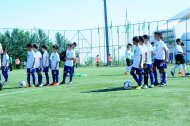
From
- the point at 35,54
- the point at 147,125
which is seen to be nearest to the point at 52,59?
the point at 35,54

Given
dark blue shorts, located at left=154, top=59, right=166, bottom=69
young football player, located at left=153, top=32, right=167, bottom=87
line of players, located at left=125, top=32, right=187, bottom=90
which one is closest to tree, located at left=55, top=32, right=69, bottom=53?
line of players, located at left=125, top=32, right=187, bottom=90

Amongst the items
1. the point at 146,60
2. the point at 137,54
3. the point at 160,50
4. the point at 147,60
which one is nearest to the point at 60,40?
the point at 160,50

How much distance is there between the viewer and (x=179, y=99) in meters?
9.91

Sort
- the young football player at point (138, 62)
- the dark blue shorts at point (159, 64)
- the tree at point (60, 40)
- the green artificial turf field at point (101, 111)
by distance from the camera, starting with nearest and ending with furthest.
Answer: the green artificial turf field at point (101, 111), the young football player at point (138, 62), the dark blue shorts at point (159, 64), the tree at point (60, 40)

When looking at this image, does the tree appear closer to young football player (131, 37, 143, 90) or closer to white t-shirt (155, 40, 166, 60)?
white t-shirt (155, 40, 166, 60)

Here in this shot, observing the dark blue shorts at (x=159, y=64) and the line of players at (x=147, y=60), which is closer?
the line of players at (x=147, y=60)

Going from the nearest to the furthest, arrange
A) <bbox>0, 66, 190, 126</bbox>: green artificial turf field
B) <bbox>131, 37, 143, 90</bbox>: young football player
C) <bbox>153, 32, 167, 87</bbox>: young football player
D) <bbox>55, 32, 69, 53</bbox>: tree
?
1. <bbox>0, 66, 190, 126</bbox>: green artificial turf field
2. <bbox>131, 37, 143, 90</bbox>: young football player
3. <bbox>153, 32, 167, 87</bbox>: young football player
4. <bbox>55, 32, 69, 53</bbox>: tree

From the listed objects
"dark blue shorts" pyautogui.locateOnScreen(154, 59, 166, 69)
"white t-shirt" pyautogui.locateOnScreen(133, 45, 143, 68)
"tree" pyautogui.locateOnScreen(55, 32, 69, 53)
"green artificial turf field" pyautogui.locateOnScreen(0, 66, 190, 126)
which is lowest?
"green artificial turf field" pyautogui.locateOnScreen(0, 66, 190, 126)

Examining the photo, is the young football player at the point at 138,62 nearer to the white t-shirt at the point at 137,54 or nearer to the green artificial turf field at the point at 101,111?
the white t-shirt at the point at 137,54

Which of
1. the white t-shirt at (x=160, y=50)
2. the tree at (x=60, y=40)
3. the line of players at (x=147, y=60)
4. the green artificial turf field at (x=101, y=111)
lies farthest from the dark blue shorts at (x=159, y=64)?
the tree at (x=60, y=40)

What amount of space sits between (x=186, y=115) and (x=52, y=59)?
10643mm

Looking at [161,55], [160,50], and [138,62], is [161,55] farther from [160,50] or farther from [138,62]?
[138,62]

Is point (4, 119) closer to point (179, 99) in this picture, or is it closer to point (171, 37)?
point (179, 99)

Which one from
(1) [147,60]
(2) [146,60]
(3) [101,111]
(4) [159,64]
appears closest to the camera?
(3) [101,111]
